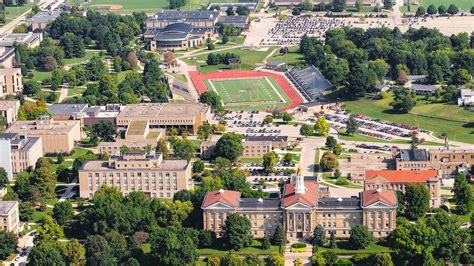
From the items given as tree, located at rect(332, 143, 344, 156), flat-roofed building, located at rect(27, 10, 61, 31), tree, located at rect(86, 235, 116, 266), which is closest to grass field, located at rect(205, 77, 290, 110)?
tree, located at rect(332, 143, 344, 156)

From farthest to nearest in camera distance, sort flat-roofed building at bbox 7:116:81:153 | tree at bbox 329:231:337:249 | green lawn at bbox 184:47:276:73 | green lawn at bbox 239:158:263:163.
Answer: green lawn at bbox 184:47:276:73 < flat-roofed building at bbox 7:116:81:153 < green lawn at bbox 239:158:263:163 < tree at bbox 329:231:337:249

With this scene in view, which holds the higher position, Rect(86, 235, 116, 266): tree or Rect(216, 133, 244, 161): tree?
Rect(216, 133, 244, 161): tree

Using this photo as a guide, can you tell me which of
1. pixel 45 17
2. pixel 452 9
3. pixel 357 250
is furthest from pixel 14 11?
pixel 357 250

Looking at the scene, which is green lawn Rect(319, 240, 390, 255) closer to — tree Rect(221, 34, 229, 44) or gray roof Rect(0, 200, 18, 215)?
gray roof Rect(0, 200, 18, 215)

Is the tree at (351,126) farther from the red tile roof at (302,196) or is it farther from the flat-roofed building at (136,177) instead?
the red tile roof at (302,196)

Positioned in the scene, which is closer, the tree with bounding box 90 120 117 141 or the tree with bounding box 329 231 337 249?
the tree with bounding box 329 231 337 249

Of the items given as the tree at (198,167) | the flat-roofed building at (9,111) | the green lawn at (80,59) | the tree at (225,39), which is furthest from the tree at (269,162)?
the tree at (225,39)

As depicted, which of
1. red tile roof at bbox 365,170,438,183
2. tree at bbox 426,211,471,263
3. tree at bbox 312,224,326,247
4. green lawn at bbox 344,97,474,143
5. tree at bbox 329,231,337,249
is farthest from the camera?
green lawn at bbox 344,97,474,143

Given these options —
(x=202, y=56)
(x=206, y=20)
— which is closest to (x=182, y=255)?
(x=202, y=56)
